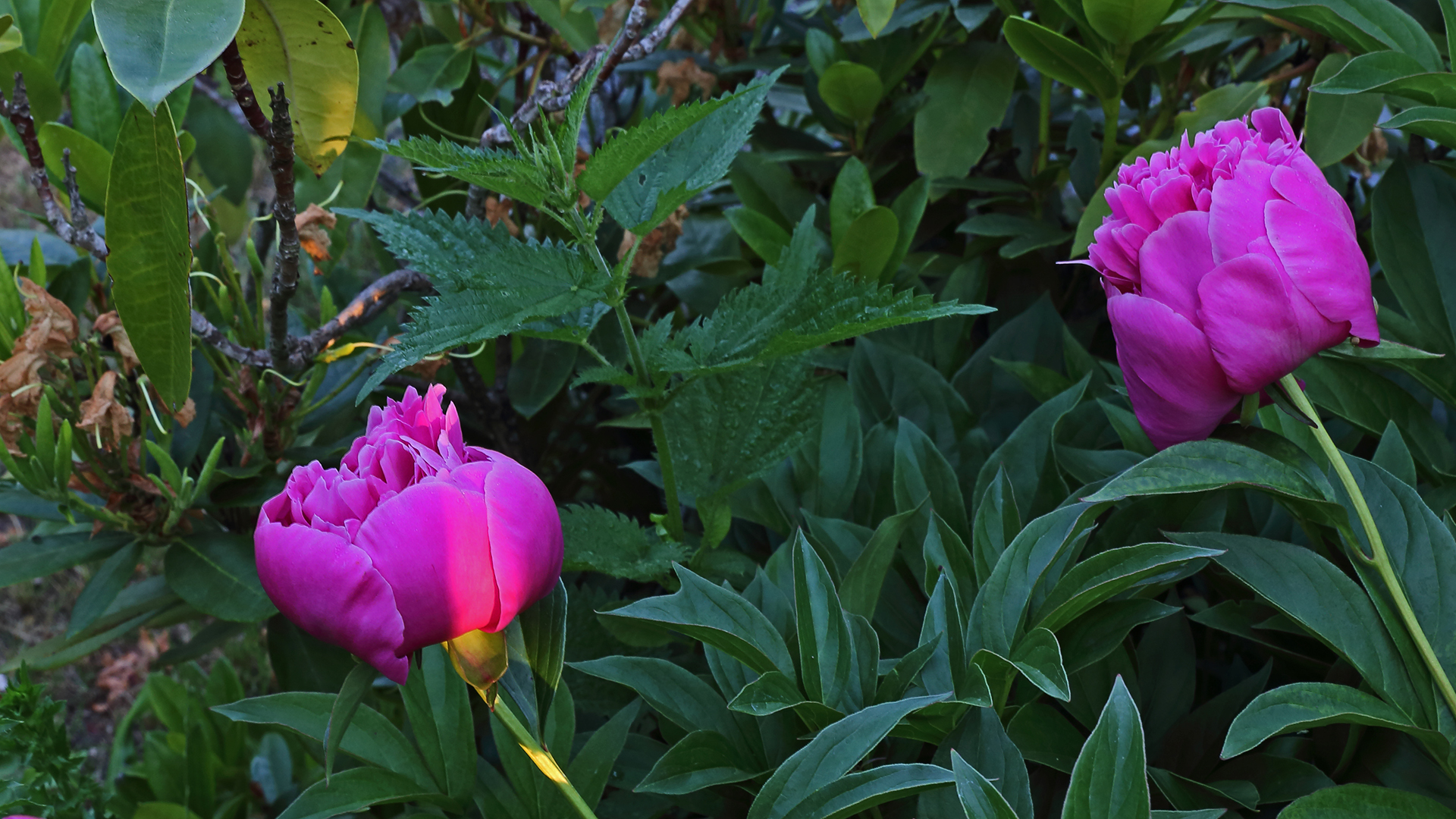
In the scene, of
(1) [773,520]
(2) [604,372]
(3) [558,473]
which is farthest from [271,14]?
(3) [558,473]

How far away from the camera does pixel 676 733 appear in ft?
1.98

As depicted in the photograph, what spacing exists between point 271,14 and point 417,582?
36 centimetres

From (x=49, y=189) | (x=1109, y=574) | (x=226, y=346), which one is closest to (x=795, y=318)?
(x=1109, y=574)

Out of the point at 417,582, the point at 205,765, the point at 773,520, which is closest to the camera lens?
the point at 417,582

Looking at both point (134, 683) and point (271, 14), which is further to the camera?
point (134, 683)

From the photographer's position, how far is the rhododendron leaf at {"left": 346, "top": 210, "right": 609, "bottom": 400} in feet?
1.56

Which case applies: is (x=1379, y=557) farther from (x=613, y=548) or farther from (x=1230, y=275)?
(x=613, y=548)

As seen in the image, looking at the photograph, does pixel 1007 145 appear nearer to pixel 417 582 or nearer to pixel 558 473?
pixel 558 473

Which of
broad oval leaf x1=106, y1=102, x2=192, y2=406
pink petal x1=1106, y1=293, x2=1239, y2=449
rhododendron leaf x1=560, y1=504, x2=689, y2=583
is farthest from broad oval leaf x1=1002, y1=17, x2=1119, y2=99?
broad oval leaf x1=106, y1=102, x2=192, y2=406

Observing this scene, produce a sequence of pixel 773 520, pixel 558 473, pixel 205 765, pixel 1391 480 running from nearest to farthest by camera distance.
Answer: pixel 1391 480
pixel 773 520
pixel 205 765
pixel 558 473

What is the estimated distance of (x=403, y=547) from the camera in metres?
0.40

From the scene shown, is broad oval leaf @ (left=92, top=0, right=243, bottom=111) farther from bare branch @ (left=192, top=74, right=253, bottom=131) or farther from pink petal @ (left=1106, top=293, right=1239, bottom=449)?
bare branch @ (left=192, top=74, right=253, bottom=131)

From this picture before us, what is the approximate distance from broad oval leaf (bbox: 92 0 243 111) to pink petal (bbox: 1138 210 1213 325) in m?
0.42

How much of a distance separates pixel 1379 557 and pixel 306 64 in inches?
25.7
